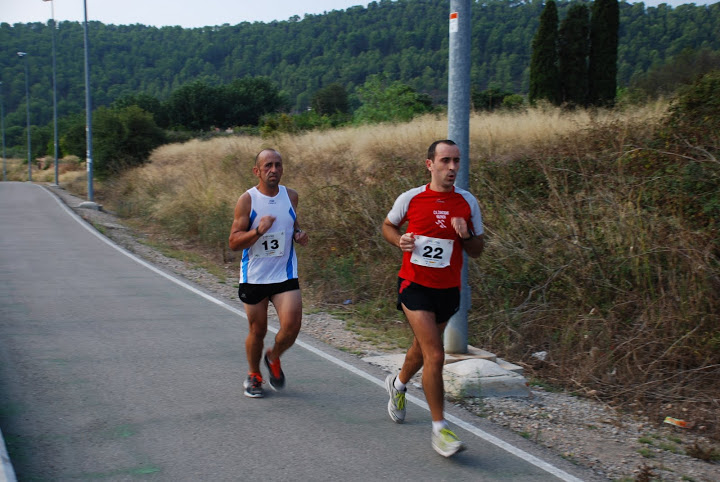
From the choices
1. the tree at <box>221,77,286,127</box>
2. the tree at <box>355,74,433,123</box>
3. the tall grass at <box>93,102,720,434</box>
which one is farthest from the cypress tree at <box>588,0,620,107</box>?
the tree at <box>221,77,286,127</box>

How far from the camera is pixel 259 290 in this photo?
5750 mm

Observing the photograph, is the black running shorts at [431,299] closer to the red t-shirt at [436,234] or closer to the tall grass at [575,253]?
the red t-shirt at [436,234]

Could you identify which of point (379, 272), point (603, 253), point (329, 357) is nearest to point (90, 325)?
point (329, 357)

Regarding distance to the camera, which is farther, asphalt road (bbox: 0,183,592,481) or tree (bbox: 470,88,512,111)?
tree (bbox: 470,88,512,111)

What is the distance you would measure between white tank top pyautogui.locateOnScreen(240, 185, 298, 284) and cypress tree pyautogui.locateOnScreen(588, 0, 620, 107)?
24.0 meters

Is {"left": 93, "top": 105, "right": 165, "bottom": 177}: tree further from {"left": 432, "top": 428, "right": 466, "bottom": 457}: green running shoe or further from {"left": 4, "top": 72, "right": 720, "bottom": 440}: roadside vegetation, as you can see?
{"left": 432, "top": 428, "right": 466, "bottom": 457}: green running shoe

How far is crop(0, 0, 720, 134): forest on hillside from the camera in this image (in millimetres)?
73375

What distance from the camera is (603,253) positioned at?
7797 mm

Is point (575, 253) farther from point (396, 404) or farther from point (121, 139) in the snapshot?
point (121, 139)

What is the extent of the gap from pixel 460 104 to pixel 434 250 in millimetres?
2351

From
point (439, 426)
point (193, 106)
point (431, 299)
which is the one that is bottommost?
point (439, 426)

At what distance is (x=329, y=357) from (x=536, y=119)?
9930mm

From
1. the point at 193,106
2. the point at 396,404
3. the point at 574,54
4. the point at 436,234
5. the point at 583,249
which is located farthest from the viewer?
the point at 193,106

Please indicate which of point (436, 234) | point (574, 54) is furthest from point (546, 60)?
point (436, 234)
